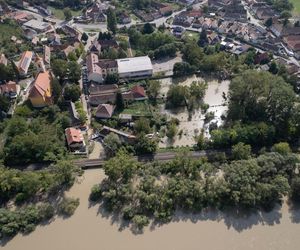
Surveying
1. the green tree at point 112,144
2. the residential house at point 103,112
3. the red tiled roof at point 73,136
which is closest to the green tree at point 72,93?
the residential house at point 103,112

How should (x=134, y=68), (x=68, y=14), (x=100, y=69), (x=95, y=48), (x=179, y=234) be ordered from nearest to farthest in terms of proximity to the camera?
1. (x=179, y=234)
2. (x=100, y=69)
3. (x=134, y=68)
4. (x=95, y=48)
5. (x=68, y=14)

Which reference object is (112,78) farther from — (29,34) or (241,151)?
(29,34)

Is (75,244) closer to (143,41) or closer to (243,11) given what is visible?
(143,41)

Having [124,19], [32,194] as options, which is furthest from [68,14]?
[32,194]

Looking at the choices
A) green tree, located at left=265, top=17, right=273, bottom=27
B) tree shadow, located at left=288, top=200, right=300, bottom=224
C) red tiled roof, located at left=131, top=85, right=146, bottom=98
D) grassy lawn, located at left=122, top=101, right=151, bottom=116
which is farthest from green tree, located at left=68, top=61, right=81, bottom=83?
green tree, located at left=265, top=17, right=273, bottom=27

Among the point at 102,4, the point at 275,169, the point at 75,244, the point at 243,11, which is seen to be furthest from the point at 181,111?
the point at 102,4

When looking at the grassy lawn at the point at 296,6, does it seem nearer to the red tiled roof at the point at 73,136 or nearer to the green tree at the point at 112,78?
the green tree at the point at 112,78
